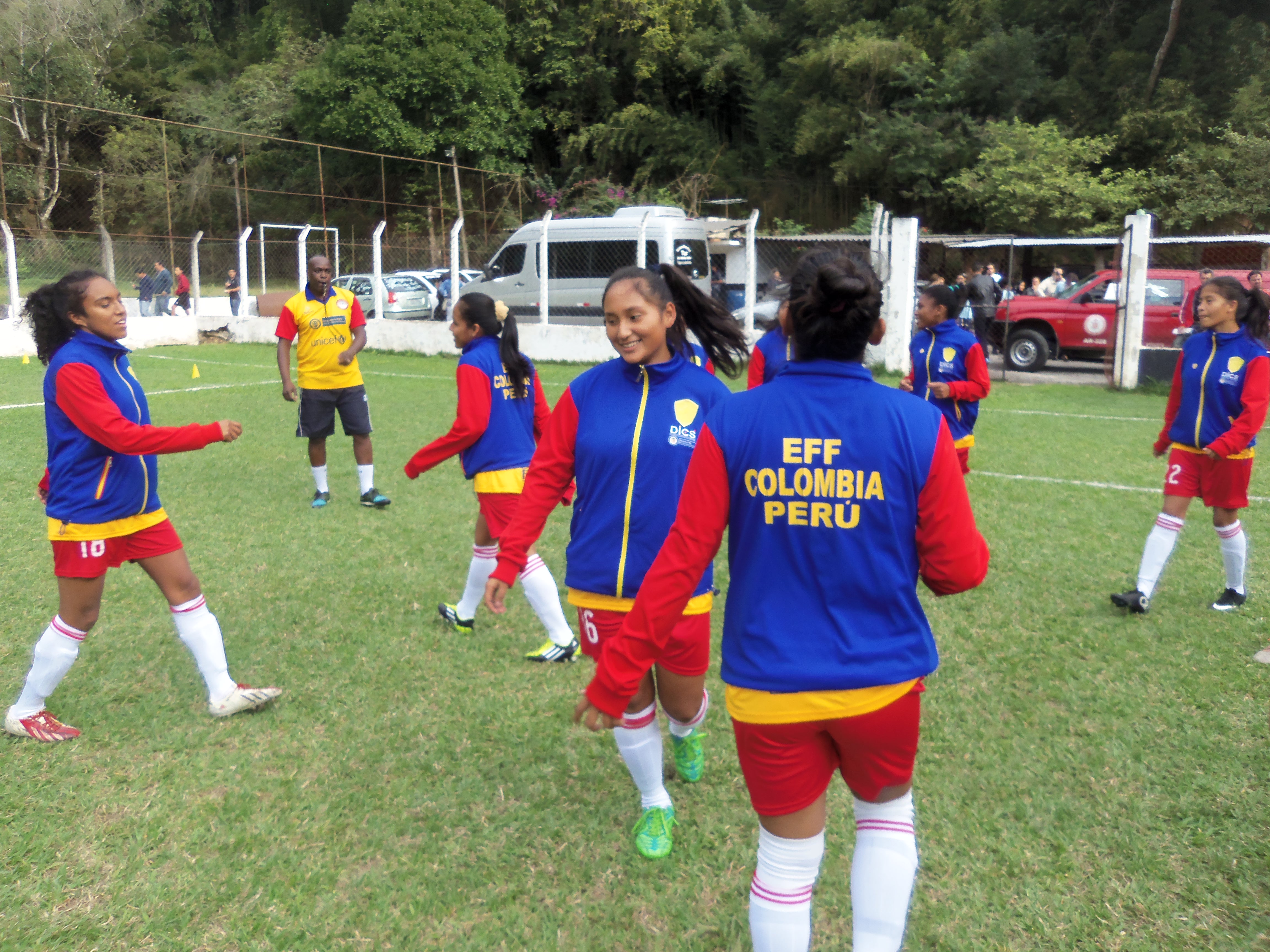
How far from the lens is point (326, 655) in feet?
15.7

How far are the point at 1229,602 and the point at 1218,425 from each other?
3.24 ft

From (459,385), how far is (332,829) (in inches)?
80.6

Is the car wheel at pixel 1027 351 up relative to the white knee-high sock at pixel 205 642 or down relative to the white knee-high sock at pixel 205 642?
up

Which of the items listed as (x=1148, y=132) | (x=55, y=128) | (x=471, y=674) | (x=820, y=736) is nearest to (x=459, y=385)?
(x=471, y=674)

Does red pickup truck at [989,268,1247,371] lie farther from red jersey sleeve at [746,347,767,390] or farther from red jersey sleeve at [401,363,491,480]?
red jersey sleeve at [401,363,491,480]

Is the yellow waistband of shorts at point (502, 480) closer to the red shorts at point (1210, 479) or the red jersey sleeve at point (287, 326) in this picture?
the red shorts at point (1210, 479)

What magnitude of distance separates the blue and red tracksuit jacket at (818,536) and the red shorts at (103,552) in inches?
98.2

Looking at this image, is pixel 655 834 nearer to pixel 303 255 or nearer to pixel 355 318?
pixel 355 318

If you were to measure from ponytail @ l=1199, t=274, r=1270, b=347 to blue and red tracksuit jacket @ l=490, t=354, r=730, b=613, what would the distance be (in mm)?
3270

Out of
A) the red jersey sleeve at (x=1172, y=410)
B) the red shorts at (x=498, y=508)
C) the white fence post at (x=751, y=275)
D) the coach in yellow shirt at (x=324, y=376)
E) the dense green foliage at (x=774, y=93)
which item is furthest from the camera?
the dense green foliage at (x=774, y=93)

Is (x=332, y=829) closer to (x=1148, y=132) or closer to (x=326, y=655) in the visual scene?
(x=326, y=655)

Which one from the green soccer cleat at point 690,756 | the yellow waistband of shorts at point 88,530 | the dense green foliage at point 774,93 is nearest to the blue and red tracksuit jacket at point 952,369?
the green soccer cleat at point 690,756

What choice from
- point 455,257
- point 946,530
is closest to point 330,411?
point 946,530

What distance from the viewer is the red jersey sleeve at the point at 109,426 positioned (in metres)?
3.56
